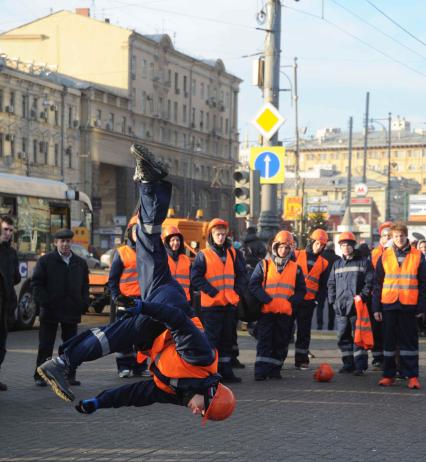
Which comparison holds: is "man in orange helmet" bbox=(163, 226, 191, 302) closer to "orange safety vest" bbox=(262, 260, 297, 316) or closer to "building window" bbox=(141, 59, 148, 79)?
"orange safety vest" bbox=(262, 260, 297, 316)

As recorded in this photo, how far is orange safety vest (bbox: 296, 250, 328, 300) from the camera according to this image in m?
14.9

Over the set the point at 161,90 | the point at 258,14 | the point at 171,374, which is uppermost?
the point at 161,90

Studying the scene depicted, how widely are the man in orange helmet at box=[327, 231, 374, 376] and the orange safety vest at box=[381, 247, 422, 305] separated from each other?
2.85ft

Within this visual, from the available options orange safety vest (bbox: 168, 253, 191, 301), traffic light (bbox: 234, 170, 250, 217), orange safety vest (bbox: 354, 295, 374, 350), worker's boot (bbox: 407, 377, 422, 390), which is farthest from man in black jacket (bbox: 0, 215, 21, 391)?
traffic light (bbox: 234, 170, 250, 217)

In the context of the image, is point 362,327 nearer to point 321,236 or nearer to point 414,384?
point 414,384

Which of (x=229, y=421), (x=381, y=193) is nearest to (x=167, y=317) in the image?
(x=229, y=421)

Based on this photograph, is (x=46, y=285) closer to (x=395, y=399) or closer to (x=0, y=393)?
(x=0, y=393)

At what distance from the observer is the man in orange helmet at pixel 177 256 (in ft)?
42.5

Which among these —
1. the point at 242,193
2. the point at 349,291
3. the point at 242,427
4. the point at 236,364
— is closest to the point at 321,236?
the point at 349,291

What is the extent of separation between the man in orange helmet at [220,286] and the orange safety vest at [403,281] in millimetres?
1812

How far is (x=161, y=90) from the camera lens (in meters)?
95.9

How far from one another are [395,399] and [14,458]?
16.3ft

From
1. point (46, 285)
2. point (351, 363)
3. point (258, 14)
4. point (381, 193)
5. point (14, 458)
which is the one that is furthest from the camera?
point (381, 193)

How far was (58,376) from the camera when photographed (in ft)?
21.4
